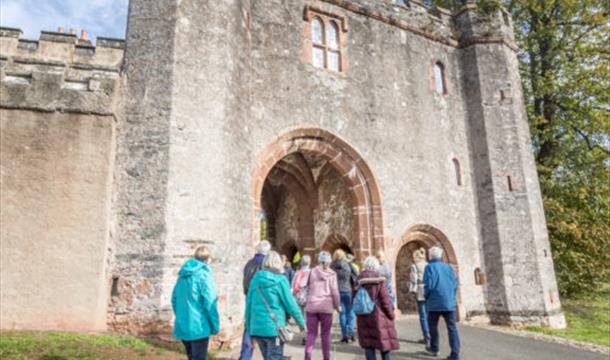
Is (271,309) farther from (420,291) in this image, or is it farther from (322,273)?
(420,291)

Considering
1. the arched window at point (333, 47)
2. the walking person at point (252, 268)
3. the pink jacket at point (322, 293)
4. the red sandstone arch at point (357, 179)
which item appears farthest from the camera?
the arched window at point (333, 47)

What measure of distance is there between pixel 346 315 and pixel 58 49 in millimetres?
10716

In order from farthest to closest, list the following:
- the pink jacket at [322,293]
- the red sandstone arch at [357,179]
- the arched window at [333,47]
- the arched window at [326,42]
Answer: the arched window at [333,47], the arched window at [326,42], the red sandstone arch at [357,179], the pink jacket at [322,293]

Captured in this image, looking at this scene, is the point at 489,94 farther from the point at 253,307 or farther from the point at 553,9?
the point at 253,307

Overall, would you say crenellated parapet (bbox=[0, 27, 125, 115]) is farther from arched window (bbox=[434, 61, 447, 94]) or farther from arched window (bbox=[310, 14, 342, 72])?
arched window (bbox=[434, 61, 447, 94])

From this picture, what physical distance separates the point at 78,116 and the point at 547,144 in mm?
16669

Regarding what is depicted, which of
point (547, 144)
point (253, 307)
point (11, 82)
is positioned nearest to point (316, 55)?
point (11, 82)

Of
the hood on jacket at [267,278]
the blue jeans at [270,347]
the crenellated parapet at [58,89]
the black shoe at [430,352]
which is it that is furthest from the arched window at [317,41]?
the blue jeans at [270,347]

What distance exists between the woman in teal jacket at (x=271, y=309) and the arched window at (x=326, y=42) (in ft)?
27.1

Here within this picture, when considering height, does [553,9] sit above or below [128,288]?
above

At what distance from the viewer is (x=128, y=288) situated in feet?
24.1

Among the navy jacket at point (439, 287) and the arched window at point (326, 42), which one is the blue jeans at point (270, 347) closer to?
the navy jacket at point (439, 287)

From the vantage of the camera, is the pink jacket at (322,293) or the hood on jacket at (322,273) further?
the hood on jacket at (322,273)

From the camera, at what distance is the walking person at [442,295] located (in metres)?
6.31
